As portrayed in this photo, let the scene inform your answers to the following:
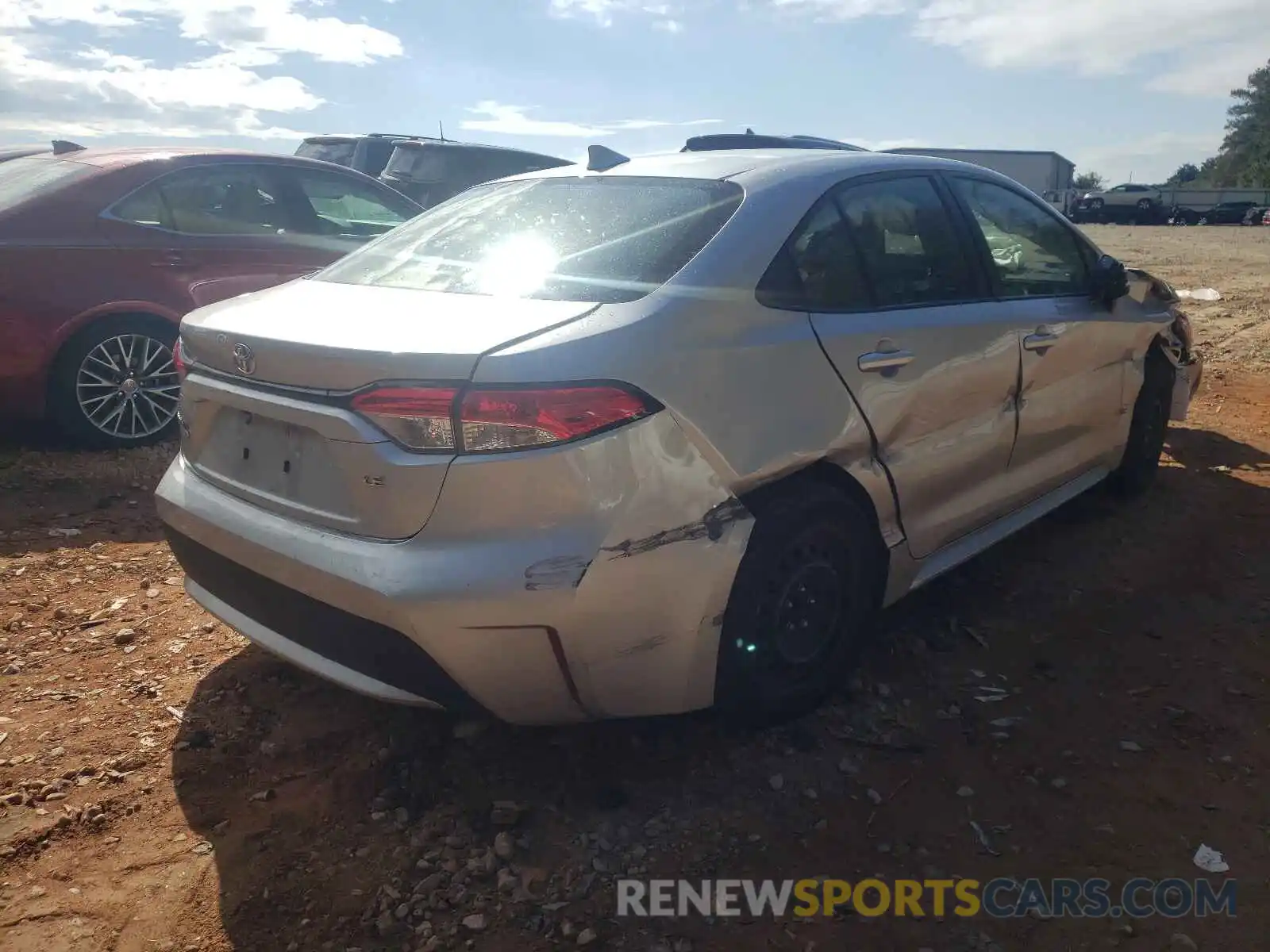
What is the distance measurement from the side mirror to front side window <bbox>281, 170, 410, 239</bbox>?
4.02 metres

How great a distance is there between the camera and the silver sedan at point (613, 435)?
84.0 inches

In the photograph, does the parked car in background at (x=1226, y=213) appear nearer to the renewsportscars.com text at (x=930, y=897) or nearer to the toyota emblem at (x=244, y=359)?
the renewsportscars.com text at (x=930, y=897)

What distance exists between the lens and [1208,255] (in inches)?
761

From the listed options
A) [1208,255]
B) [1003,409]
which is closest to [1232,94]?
[1208,255]

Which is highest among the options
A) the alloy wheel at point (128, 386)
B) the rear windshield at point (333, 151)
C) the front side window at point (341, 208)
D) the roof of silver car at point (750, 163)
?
the rear windshield at point (333, 151)

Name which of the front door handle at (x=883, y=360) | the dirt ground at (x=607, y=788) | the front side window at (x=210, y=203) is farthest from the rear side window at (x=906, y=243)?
the front side window at (x=210, y=203)

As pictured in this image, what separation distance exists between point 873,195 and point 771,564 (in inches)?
52.3

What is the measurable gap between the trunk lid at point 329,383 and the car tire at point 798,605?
2.59 ft

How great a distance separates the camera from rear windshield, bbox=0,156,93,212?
5105 mm

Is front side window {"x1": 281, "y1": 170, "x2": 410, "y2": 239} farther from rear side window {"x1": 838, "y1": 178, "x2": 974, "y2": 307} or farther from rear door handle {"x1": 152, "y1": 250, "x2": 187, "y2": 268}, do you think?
rear side window {"x1": 838, "y1": 178, "x2": 974, "y2": 307}

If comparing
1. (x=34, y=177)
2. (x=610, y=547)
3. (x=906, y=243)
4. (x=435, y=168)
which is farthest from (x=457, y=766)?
(x=435, y=168)

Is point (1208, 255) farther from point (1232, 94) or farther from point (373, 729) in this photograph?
point (1232, 94)

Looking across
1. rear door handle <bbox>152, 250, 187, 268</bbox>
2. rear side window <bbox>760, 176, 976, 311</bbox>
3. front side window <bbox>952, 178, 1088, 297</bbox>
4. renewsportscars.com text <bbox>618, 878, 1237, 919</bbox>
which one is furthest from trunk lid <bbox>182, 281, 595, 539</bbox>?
rear door handle <bbox>152, 250, 187, 268</bbox>

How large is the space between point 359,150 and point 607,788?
10616 mm
